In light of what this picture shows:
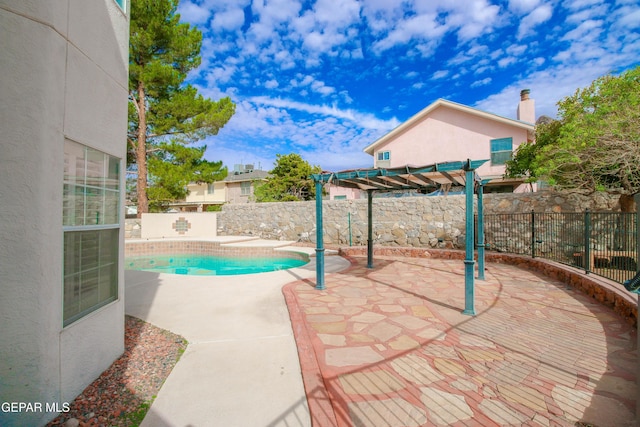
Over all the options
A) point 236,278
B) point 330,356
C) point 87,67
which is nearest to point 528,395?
point 330,356

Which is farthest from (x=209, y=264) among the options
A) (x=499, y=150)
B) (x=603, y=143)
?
(x=499, y=150)

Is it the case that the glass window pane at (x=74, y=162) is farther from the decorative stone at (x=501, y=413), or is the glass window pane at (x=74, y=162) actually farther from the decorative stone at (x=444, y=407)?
the decorative stone at (x=501, y=413)

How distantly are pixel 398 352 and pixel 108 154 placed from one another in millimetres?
3905

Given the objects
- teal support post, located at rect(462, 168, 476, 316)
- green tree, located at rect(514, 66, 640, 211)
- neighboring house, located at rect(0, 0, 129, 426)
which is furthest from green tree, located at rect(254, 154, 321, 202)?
neighboring house, located at rect(0, 0, 129, 426)

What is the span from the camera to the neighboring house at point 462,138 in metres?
16.0

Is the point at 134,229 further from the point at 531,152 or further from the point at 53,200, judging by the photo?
the point at 531,152

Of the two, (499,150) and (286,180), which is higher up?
(499,150)

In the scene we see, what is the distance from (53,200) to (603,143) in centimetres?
1067

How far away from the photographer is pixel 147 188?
16.3m

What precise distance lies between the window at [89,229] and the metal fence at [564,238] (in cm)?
828

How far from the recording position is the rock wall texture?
9.01 metres

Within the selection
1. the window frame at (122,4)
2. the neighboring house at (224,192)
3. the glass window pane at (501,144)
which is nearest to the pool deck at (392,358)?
the window frame at (122,4)

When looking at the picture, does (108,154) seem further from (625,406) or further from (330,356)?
(625,406)

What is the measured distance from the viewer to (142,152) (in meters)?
15.1
